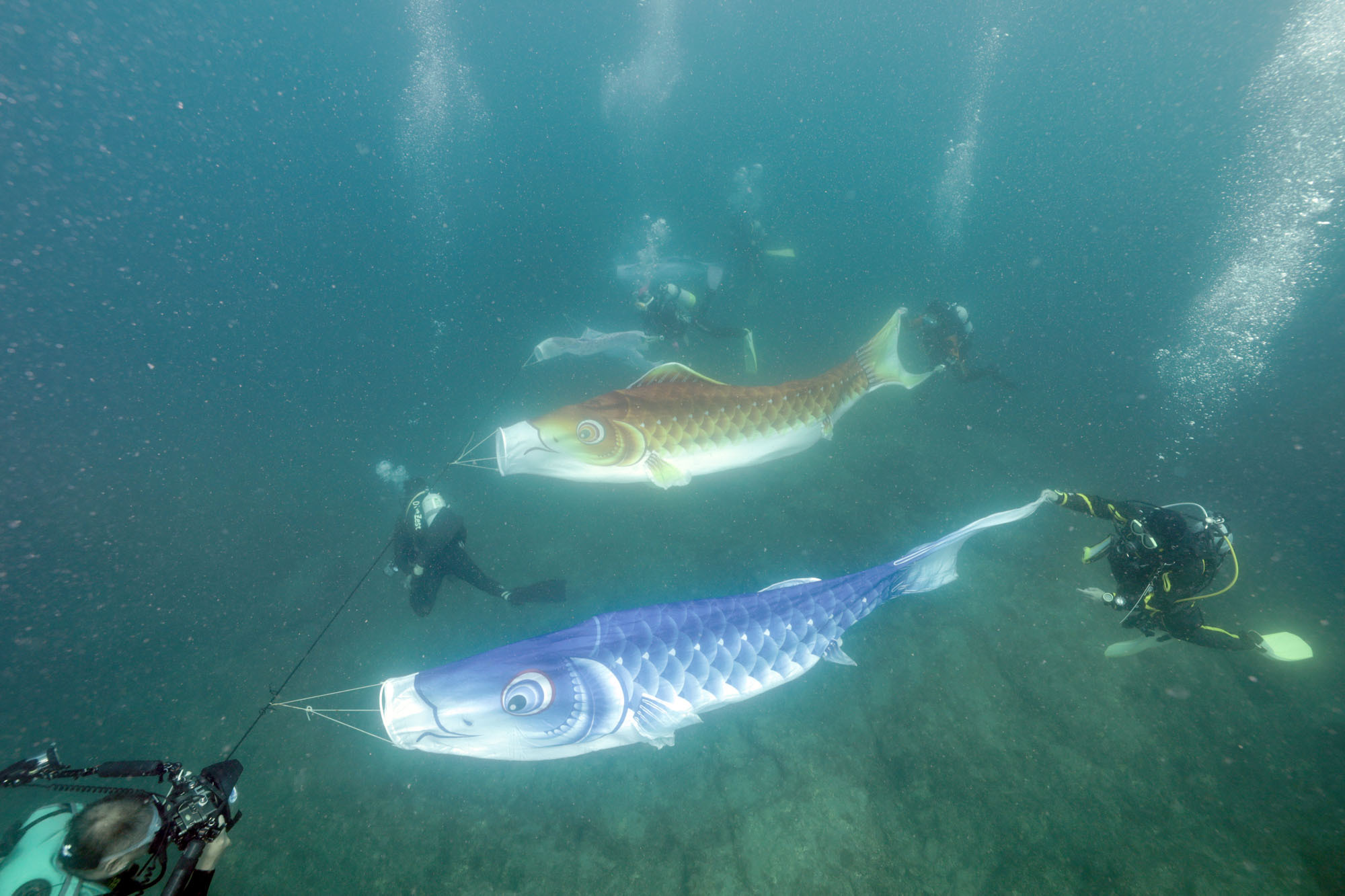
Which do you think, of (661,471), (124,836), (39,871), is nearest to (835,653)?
(661,471)

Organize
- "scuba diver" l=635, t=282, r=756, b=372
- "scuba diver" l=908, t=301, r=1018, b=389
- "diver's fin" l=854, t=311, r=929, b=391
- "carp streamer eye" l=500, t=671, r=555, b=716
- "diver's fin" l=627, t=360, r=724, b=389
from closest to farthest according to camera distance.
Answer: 1. "carp streamer eye" l=500, t=671, r=555, b=716
2. "diver's fin" l=627, t=360, r=724, b=389
3. "diver's fin" l=854, t=311, r=929, b=391
4. "scuba diver" l=635, t=282, r=756, b=372
5. "scuba diver" l=908, t=301, r=1018, b=389

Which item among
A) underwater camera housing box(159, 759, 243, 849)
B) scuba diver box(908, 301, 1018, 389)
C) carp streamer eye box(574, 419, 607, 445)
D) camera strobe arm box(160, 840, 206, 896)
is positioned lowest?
camera strobe arm box(160, 840, 206, 896)

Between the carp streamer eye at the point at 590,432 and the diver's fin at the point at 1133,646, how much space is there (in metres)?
5.40

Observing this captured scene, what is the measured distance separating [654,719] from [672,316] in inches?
252

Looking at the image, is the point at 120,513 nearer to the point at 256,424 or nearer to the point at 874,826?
the point at 256,424

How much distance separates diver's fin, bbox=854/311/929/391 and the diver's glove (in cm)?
448

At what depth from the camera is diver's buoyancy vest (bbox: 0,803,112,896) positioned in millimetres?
2158

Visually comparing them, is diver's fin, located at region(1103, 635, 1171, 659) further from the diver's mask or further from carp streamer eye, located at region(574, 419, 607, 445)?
the diver's mask

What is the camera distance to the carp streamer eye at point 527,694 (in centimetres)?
287

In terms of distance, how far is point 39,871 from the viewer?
2.27 metres

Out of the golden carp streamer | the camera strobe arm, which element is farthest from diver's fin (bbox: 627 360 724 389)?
the camera strobe arm

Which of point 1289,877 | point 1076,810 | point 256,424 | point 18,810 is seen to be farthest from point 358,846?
point 256,424

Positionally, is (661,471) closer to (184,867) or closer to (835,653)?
(835,653)

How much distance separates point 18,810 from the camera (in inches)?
222
